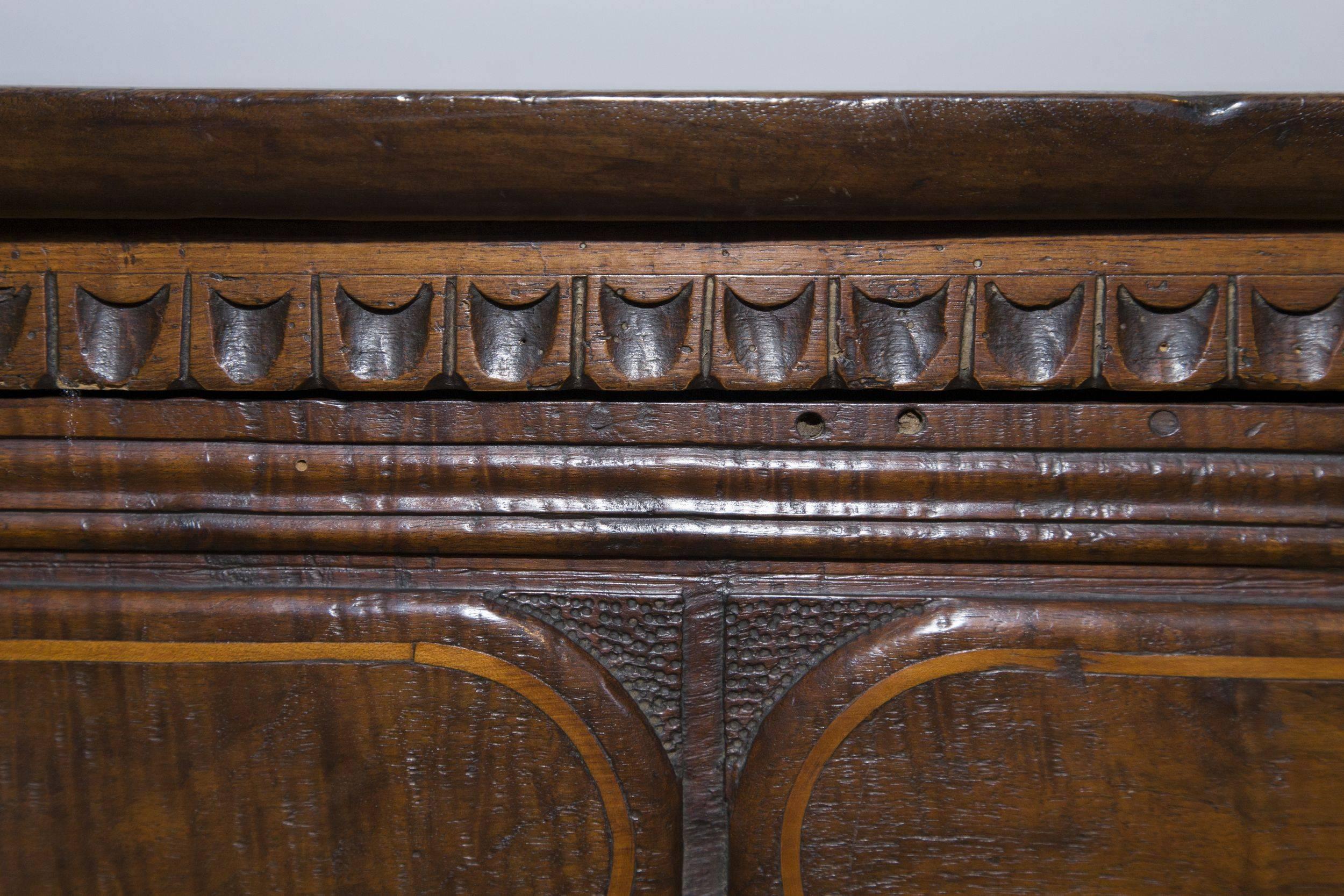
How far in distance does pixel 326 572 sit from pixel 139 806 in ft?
0.45

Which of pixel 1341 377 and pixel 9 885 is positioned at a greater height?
pixel 1341 377

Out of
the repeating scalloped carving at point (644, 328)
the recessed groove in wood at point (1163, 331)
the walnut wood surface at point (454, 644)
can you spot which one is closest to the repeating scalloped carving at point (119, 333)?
the walnut wood surface at point (454, 644)

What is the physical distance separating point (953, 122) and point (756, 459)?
16 centimetres

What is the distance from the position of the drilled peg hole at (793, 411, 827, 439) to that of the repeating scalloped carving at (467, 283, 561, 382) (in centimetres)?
12

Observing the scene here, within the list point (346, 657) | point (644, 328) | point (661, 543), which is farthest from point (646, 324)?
point (346, 657)

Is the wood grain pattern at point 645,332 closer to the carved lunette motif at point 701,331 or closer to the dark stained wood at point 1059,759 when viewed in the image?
the carved lunette motif at point 701,331

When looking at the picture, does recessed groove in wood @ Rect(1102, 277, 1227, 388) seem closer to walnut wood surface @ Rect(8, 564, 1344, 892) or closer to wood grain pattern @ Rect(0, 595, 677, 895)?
walnut wood surface @ Rect(8, 564, 1344, 892)

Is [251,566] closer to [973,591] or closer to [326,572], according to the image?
[326,572]

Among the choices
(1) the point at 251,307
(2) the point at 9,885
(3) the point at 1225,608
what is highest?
(1) the point at 251,307

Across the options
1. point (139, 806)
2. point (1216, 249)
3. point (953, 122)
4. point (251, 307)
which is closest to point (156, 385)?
point (251, 307)

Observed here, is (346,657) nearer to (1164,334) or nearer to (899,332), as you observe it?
(899,332)

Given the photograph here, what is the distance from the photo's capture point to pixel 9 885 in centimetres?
40

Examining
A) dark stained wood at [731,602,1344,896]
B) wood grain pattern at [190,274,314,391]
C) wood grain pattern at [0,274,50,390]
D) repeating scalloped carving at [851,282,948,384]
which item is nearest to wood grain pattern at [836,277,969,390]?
repeating scalloped carving at [851,282,948,384]

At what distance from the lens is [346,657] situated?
0.39 metres
